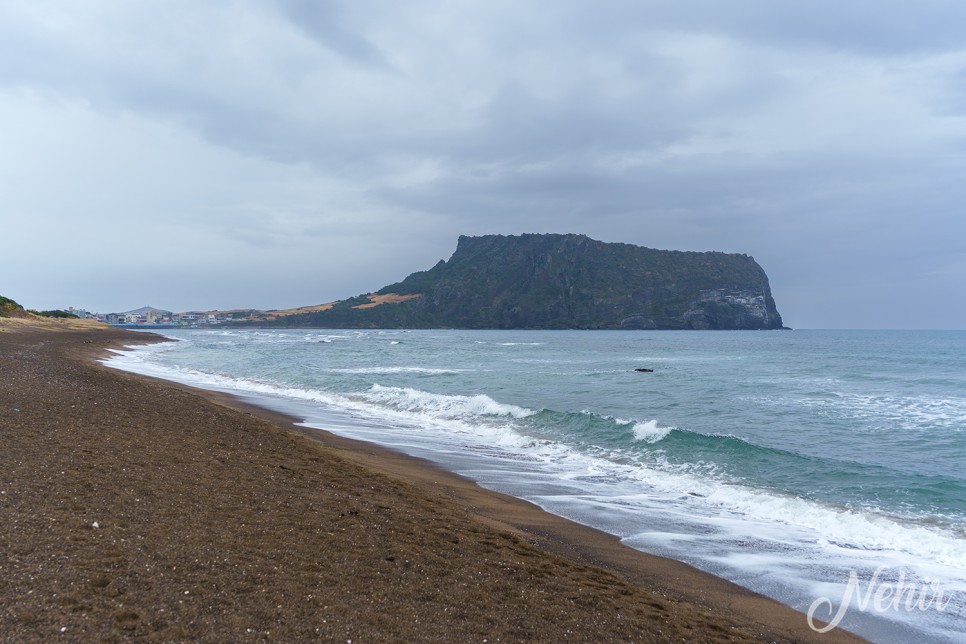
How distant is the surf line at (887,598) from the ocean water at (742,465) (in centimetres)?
3

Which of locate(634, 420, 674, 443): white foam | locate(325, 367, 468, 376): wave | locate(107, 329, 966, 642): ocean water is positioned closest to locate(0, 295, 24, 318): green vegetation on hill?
locate(325, 367, 468, 376): wave

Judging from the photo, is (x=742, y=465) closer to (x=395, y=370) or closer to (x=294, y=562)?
(x=294, y=562)

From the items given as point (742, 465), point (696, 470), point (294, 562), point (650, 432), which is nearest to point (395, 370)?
point (650, 432)

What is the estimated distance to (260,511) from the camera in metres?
7.15

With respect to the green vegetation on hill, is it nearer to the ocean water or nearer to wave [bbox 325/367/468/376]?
wave [bbox 325/367/468/376]

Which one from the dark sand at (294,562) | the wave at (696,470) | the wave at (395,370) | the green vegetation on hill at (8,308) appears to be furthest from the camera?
the green vegetation on hill at (8,308)

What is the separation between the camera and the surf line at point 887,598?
6504mm

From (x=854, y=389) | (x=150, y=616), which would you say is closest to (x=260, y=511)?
(x=150, y=616)

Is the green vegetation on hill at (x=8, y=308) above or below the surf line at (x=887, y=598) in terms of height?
above

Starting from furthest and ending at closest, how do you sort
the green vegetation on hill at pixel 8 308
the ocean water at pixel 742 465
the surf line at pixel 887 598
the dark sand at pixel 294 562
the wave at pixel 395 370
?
1. the green vegetation on hill at pixel 8 308
2. the wave at pixel 395 370
3. the ocean water at pixel 742 465
4. the surf line at pixel 887 598
5. the dark sand at pixel 294 562

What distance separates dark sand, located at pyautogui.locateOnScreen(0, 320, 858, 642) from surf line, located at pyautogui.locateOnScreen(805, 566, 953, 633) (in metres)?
0.52

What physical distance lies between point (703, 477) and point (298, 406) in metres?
15.5

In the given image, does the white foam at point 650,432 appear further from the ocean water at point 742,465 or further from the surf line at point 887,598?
the surf line at point 887,598

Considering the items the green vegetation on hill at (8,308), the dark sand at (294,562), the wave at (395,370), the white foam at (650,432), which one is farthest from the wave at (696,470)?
the green vegetation on hill at (8,308)
